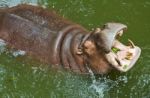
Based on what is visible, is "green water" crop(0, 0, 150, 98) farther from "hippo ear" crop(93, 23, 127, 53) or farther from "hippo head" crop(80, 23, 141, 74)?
"hippo ear" crop(93, 23, 127, 53)

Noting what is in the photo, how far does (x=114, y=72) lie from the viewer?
5844mm

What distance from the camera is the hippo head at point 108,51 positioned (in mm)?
5316

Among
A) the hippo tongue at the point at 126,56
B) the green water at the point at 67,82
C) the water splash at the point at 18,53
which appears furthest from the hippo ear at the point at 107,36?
the water splash at the point at 18,53

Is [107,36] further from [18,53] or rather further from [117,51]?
[18,53]

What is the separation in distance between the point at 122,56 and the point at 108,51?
315 mm

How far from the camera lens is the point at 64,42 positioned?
585cm

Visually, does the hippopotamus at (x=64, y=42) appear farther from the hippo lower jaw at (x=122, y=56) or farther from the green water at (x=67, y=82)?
the green water at (x=67, y=82)

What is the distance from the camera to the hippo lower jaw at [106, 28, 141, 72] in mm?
5457

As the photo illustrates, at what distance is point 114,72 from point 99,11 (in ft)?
5.81

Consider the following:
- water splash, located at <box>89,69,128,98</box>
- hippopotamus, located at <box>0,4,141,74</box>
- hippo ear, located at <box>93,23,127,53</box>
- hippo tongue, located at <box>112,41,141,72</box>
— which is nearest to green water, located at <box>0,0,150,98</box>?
water splash, located at <box>89,69,128,98</box>

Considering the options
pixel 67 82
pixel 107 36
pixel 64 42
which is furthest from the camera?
pixel 67 82

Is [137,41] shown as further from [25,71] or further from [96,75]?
[25,71]

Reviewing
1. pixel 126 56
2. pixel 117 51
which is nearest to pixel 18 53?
pixel 117 51

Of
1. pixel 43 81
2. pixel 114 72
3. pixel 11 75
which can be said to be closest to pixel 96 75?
pixel 114 72
